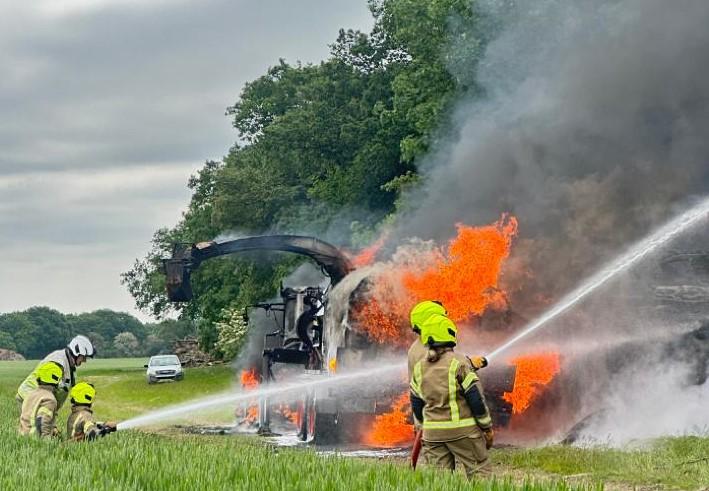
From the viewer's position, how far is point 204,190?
4834cm

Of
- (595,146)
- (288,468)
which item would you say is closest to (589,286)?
(595,146)

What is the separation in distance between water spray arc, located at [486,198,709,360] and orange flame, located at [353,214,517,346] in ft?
2.71

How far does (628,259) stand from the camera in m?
17.7

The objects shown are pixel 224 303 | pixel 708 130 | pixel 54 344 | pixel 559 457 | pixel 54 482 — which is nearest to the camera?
pixel 54 482

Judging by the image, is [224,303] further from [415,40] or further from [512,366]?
[512,366]

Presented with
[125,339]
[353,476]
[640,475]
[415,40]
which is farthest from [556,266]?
[125,339]

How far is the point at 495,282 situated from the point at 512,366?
5.99 feet

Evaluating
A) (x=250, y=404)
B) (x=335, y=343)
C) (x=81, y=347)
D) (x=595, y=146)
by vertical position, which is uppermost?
(x=595, y=146)

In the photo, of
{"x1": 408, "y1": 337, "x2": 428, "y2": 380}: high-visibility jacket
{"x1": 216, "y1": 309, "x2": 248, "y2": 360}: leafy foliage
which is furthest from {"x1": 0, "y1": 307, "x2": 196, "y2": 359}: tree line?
{"x1": 408, "y1": 337, "x2": 428, "y2": 380}: high-visibility jacket

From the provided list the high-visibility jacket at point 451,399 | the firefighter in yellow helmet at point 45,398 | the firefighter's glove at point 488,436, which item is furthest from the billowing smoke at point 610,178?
the firefighter in yellow helmet at point 45,398

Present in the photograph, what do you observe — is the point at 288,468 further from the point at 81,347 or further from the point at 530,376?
the point at 530,376

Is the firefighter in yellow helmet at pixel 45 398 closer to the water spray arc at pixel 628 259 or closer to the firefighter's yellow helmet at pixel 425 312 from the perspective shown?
the firefighter's yellow helmet at pixel 425 312

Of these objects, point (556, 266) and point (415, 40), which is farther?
point (415, 40)

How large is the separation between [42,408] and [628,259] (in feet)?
34.4
